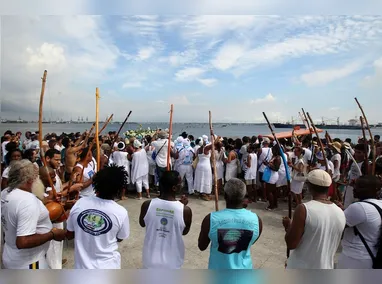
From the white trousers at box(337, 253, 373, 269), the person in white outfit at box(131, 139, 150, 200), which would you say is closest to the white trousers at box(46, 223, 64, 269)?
the white trousers at box(337, 253, 373, 269)

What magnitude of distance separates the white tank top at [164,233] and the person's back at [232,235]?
0.29 meters

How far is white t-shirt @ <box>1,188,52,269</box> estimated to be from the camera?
2.05m

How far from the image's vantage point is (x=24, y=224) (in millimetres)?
2041

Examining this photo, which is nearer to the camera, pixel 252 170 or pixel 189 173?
pixel 252 170

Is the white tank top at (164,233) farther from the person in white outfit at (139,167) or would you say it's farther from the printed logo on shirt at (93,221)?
the person in white outfit at (139,167)

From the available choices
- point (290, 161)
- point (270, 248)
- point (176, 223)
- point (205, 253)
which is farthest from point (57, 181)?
point (290, 161)

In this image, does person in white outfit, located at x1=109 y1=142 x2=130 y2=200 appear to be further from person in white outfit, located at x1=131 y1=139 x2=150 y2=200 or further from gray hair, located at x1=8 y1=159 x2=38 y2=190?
gray hair, located at x1=8 y1=159 x2=38 y2=190

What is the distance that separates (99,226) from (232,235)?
0.94 meters

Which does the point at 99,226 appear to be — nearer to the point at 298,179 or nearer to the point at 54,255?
the point at 54,255

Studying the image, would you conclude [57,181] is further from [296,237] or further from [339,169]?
[339,169]

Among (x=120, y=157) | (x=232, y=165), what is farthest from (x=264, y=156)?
(x=120, y=157)

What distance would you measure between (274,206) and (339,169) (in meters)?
1.43

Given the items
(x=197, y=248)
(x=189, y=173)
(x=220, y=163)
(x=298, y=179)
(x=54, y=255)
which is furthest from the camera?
(x=189, y=173)

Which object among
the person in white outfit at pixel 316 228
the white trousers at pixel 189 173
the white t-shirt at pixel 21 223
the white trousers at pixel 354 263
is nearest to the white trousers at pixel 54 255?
the white t-shirt at pixel 21 223
